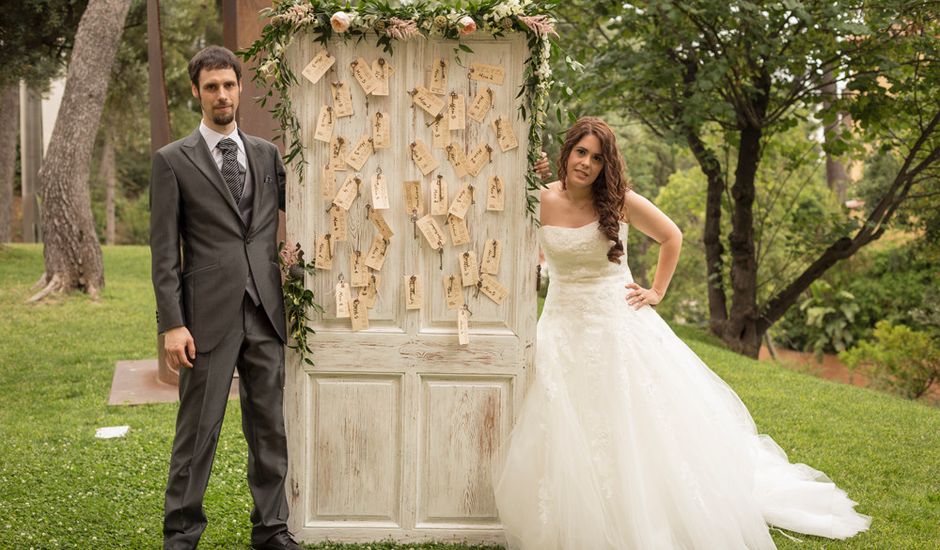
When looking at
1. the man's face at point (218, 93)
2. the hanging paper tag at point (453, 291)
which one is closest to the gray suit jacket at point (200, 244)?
the man's face at point (218, 93)

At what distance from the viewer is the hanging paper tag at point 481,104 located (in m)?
3.63

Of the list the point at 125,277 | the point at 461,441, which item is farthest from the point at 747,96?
the point at 125,277

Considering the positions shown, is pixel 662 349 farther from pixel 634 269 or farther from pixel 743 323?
pixel 634 269

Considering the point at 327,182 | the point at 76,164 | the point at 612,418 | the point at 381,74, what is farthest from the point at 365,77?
the point at 76,164

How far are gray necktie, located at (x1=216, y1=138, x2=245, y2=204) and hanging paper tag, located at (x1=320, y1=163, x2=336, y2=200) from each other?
36 centimetres

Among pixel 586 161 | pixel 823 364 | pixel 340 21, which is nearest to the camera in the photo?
pixel 340 21

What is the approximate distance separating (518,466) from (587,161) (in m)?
1.32

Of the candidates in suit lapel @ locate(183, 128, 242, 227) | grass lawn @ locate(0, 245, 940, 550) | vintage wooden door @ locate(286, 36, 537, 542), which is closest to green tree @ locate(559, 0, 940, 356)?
grass lawn @ locate(0, 245, 940, 550)

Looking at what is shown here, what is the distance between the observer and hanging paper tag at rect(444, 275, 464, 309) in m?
3.71

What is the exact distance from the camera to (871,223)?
1020 centimetres

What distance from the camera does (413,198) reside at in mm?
3666

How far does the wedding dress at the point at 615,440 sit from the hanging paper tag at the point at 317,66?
1.17 m

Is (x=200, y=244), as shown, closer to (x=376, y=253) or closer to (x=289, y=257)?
(x=289, y=257)

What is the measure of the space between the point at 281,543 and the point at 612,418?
57.4 inches
